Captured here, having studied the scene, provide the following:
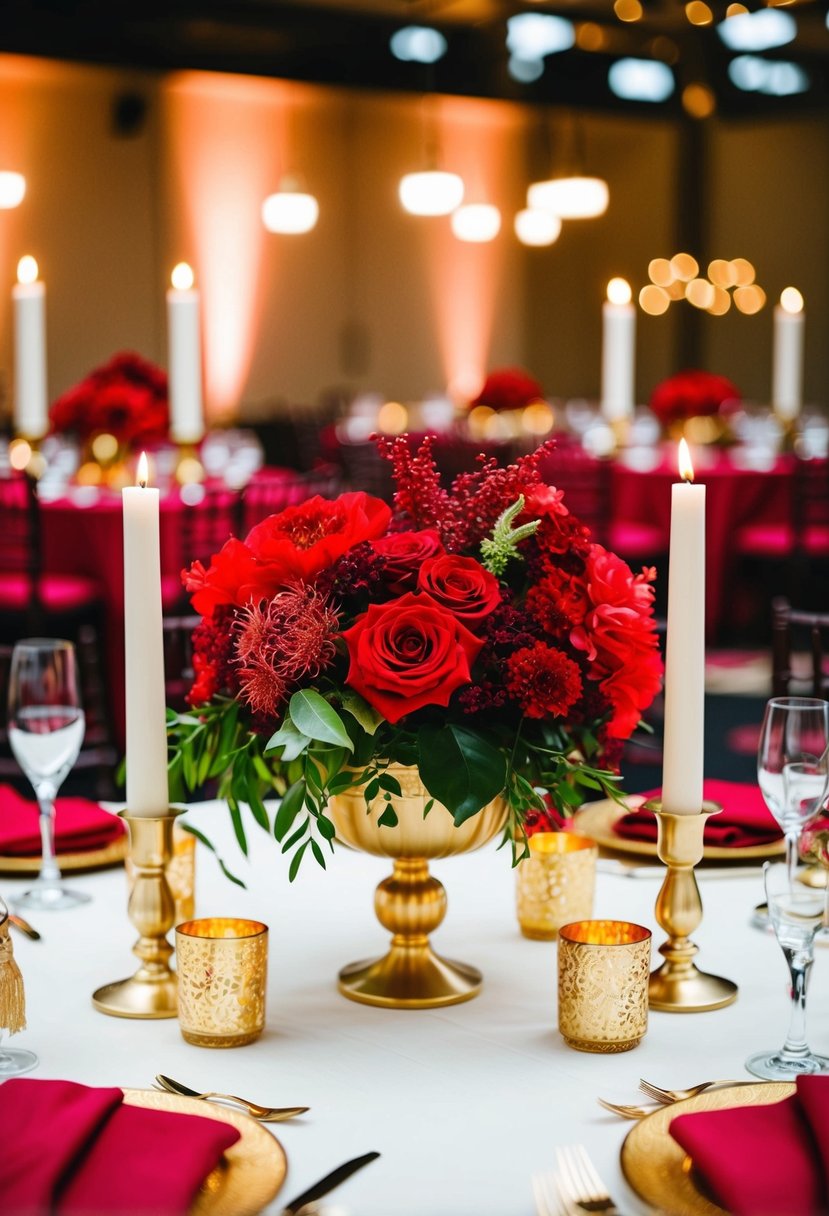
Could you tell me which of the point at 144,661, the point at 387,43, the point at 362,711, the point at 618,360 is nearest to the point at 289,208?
the point at 387,43

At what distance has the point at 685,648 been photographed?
1.22 m

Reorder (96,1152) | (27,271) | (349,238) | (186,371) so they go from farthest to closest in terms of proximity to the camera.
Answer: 1. (349,238)
2. (186,371)
3. (27,271)
4. (96,1152)

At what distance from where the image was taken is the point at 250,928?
3.81 ft

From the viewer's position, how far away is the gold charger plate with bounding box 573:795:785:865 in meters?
1.61

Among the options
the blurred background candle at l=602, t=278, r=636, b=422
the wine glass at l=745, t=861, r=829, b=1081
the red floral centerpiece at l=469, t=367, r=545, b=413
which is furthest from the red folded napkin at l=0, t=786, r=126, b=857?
the red floral centerpiece at l=469, t=367, r=545, b=413

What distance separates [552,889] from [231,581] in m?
0.42

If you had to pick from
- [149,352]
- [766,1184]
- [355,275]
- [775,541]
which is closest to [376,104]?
[355,275]

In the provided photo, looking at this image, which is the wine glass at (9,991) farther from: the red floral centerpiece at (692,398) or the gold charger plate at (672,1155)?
the red floral centerpiece at (692,398)

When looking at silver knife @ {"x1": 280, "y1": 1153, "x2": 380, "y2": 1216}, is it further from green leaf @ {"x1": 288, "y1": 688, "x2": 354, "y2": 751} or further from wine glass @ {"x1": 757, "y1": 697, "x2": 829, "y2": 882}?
wine glass @ {"x1": 757, "y1": 697, "x2": 829, "y2": 882}

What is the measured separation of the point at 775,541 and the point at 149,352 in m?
5.60

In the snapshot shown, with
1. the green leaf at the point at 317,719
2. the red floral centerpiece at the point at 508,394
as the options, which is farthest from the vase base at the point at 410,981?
the red floral centerpiece at the point at 508,394

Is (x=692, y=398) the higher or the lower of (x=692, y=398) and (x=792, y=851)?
the higher

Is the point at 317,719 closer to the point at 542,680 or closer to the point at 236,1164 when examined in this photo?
A: the point at 542,680

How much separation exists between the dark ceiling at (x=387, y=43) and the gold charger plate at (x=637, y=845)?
844cm
